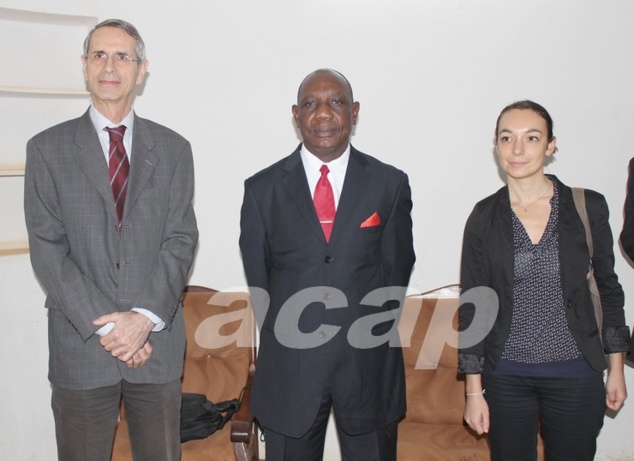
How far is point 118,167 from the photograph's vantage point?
2.19 metres

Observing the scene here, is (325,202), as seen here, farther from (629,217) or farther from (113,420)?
(629,217)

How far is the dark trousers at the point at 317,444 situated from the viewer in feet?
7.32

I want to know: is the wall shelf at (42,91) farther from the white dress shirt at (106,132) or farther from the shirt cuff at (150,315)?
the shirt cuff at (150,315)

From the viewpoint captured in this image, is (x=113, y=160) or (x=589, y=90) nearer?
(x=113, y=160)

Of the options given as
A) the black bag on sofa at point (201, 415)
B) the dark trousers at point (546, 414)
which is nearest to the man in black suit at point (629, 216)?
the dark trousers at point (546, 414)

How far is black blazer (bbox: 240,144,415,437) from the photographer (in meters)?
2.21

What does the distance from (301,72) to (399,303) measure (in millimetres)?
1408

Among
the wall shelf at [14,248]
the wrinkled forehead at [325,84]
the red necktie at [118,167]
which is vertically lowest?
the wall shelf at [14,248]

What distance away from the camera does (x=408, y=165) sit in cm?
331

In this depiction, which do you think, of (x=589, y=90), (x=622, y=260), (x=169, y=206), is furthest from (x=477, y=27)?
(x=169, y=206)

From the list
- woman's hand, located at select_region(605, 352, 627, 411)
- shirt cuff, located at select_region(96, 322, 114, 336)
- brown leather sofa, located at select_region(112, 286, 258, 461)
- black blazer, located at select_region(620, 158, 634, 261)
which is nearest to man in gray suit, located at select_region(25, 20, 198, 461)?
shirt cuff, located at select_region(96, 322, 114, 336)

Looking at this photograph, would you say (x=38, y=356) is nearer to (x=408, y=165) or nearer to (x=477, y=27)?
(x=408, y=165)

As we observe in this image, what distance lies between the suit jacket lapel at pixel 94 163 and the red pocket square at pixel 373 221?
2.65 ft

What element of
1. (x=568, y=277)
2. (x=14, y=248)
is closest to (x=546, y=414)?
(x=568, y=277)
